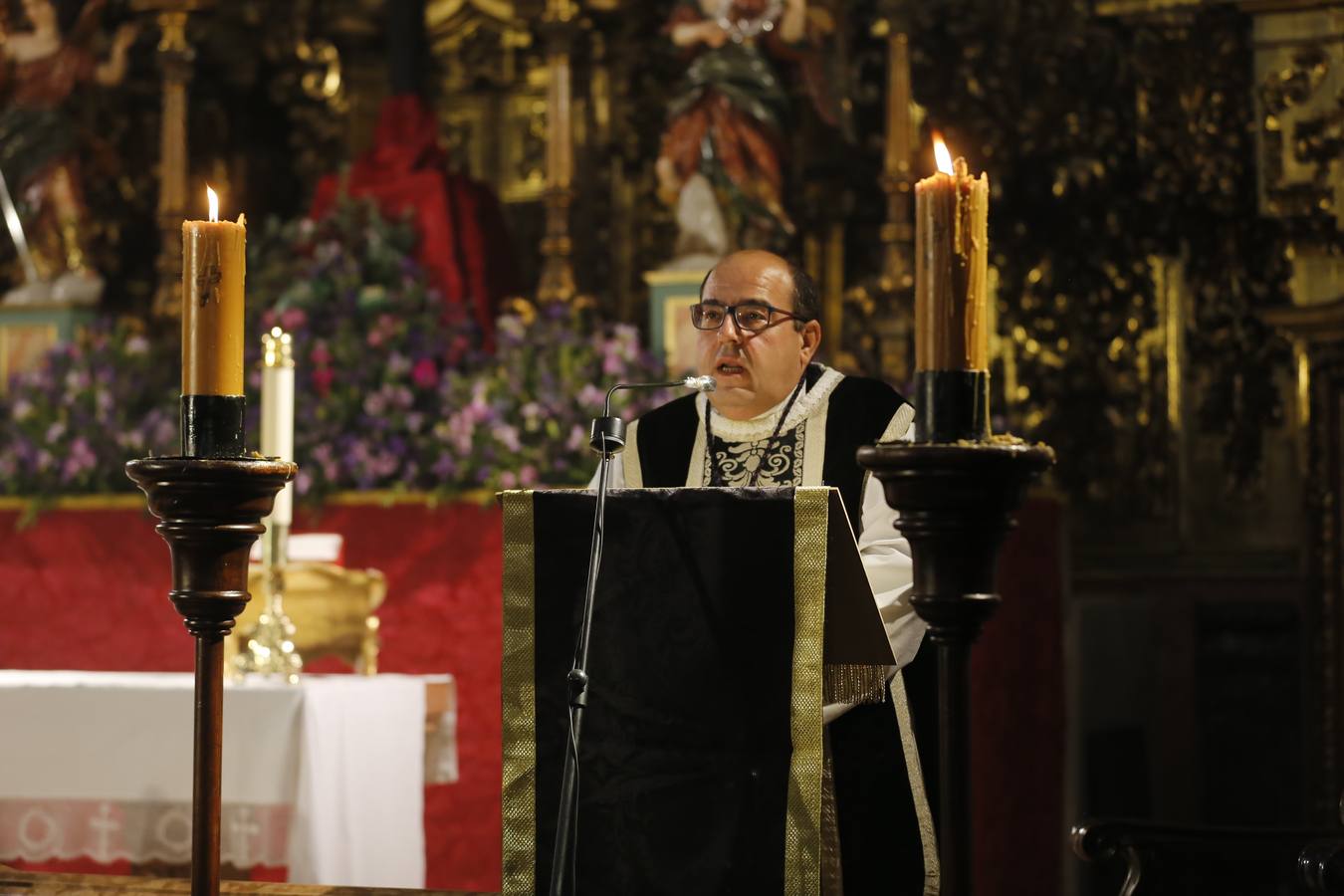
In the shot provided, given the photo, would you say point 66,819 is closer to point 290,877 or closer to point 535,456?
point 290,877

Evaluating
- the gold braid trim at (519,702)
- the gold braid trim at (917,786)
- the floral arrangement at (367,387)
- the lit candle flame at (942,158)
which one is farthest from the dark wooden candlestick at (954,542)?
the floral arrangement at (367,387)

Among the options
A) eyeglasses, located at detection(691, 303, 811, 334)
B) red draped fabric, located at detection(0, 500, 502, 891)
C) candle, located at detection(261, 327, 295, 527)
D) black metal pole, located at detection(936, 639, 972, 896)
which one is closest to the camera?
black metal pole, located at detection(936, 639, 972, 896)

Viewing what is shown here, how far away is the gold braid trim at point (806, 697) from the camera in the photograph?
7.53 feet

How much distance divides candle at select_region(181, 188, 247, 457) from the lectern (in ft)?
1.39

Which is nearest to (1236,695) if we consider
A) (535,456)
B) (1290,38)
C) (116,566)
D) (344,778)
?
(1290,38)

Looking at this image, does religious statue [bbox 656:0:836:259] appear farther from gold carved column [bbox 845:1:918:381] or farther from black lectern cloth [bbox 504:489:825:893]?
black lectern cloth [bbox 504:489:825:893]

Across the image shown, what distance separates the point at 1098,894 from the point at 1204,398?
1.83 meters

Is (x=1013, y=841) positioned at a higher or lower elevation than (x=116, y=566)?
lower

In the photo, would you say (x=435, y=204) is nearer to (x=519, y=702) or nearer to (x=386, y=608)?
(x=386, y=608)

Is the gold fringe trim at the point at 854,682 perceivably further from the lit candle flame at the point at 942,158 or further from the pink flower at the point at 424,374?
the pink flower at the point at 424,374

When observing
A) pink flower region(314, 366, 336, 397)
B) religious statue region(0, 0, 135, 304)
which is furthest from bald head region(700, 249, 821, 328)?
religious statue region(0, 0, 135, 304)

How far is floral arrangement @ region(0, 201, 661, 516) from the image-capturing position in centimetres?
543

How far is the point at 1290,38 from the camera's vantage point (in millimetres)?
5617

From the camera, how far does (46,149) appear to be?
6707 mm
